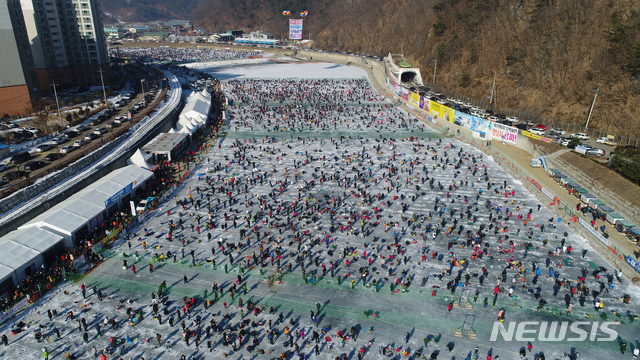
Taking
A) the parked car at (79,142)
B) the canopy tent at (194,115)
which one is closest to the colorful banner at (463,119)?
the canopy tent at (194,115)

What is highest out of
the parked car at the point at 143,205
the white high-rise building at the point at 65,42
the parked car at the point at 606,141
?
the white high-rise building at the point at 65,42

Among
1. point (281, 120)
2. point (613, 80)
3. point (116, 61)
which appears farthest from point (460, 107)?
Result: point (116, 61)

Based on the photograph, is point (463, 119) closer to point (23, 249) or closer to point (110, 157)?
point (110, 157)

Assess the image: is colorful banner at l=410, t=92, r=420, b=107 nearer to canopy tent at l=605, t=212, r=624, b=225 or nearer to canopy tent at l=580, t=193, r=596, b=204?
canopy tent at l=580, t=193, r=596, b=204

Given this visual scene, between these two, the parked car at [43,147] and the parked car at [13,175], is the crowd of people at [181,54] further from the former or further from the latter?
the parked car at [13,175]

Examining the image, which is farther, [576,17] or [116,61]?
[116,61]

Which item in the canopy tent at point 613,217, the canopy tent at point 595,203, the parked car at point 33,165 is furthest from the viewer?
the parked car at point 33,165

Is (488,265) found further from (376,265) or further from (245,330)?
(245,330)
